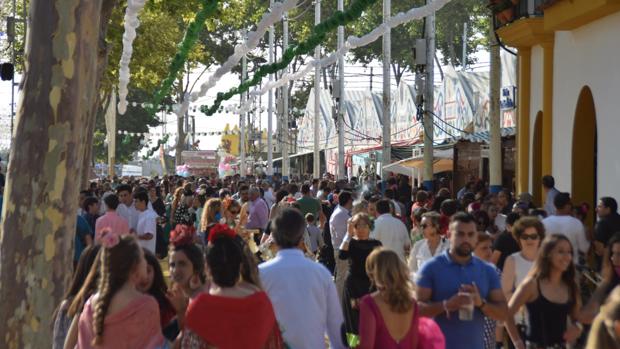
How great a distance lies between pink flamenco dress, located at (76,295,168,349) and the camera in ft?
23.0

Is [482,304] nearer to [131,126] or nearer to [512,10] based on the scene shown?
[512,10]

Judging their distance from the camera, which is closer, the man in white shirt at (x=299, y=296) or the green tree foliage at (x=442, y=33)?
the man in white shirt at (x=299, y=296)

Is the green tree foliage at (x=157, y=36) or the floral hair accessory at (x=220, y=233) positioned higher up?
the green tree foliage at (x=157, y=36)

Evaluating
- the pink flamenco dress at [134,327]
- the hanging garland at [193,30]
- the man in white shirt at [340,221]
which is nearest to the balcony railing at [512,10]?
the hanging garland at [193,30]

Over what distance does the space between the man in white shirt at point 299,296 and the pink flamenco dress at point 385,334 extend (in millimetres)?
529

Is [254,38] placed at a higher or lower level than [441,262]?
higher

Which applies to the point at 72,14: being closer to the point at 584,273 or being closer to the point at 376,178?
the point at 584,273

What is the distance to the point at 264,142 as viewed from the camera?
111 meters

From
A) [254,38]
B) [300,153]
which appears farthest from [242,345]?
[300,153]

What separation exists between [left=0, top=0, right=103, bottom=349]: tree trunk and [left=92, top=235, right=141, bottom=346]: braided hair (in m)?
3.00

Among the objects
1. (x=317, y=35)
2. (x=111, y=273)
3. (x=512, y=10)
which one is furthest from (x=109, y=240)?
(x=317, y=35)

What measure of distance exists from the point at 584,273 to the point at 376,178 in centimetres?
3010

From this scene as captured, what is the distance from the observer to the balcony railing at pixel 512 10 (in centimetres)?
2297

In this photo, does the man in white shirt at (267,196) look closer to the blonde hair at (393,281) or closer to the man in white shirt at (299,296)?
the man in white shirt at (299,296)
